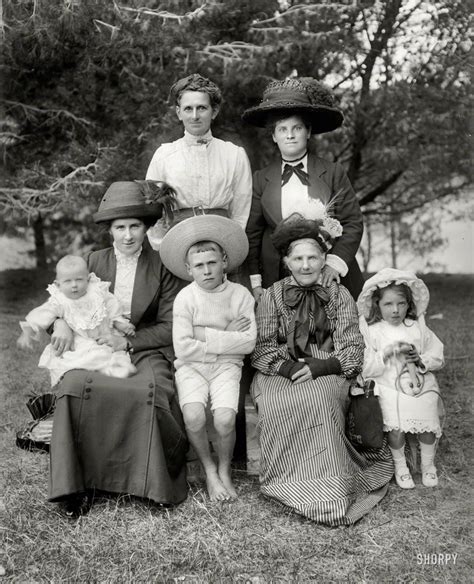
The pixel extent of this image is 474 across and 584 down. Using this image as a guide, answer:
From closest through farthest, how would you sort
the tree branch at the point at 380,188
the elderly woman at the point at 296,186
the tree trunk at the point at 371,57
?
1. the elderly woman at the point at 296,186
2. the tree trunk at the point at 371,57
3. the tree branch at the point at 380,188

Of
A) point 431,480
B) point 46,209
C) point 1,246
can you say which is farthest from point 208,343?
point 1,246

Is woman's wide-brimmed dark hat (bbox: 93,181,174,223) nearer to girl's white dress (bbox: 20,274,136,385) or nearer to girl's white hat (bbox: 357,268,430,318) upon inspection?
girl's white dress (bbox: 20,274,136,385)

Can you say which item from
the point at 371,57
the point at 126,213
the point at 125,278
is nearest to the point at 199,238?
the point at 126,213

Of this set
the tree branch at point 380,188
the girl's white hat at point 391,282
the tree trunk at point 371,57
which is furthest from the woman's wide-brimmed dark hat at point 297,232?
the tree branch at point 380,188

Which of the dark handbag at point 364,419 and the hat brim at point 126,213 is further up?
the hat brim at point 126,213

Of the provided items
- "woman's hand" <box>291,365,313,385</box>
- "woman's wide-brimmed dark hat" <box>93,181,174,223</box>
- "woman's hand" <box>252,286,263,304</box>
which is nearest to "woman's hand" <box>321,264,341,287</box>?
"woman's hand" <box>252,286,263,304</box>

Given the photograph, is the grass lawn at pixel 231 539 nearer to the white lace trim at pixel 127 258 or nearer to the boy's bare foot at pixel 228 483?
the boy's bare foot at pixel 228 483

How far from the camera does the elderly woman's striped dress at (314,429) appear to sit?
3.59 meters

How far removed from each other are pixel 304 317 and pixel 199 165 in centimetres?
118

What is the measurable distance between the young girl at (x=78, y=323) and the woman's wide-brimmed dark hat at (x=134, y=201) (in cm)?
37

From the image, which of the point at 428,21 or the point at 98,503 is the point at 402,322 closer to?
the point at 98,503

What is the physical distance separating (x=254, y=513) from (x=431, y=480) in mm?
1100

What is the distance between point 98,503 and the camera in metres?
3.72

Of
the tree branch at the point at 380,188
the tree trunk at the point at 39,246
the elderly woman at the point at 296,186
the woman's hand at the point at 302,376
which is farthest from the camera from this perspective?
the tree trunk at the point at 39,246
